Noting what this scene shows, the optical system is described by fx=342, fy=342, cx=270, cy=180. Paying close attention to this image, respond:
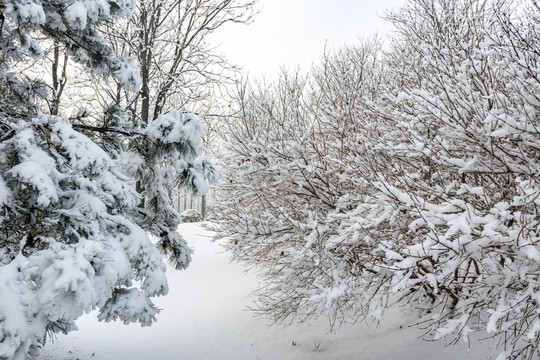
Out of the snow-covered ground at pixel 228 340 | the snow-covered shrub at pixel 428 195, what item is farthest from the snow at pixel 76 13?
the snow-covered ground at pixel 228 340

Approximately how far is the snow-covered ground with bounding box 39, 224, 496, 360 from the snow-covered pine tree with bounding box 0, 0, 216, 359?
5.69 feet

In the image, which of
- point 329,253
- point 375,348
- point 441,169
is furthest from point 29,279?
point 375,348

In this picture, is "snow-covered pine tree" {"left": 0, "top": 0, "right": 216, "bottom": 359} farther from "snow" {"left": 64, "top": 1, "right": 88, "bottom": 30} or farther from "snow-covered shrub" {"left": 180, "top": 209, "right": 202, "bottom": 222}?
"snow-covered shrub" {"left": 180, "top": 209, "right": 202, "bottom": 222}

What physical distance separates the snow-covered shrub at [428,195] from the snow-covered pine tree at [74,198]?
4.98ft

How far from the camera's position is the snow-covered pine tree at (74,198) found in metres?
2.22

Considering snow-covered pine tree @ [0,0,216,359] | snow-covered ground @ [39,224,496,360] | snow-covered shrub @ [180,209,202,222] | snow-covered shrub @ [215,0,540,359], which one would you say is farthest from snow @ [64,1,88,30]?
snow-covered shrub @ [180,209,202,222]

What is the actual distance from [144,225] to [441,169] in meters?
4.00

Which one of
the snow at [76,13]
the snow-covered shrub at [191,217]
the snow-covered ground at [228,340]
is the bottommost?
the snow-covered ground at [228,340]

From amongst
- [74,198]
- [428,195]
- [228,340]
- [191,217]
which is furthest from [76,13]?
[191,217]

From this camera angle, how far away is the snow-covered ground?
18.2ft

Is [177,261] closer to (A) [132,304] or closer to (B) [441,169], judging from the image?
(A) [132,304]

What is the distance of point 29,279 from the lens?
2.37 metres

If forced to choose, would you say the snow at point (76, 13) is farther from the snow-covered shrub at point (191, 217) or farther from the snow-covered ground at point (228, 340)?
the snow-covered shrub at point (191, 217)

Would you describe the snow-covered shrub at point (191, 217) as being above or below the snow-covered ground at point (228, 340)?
above
